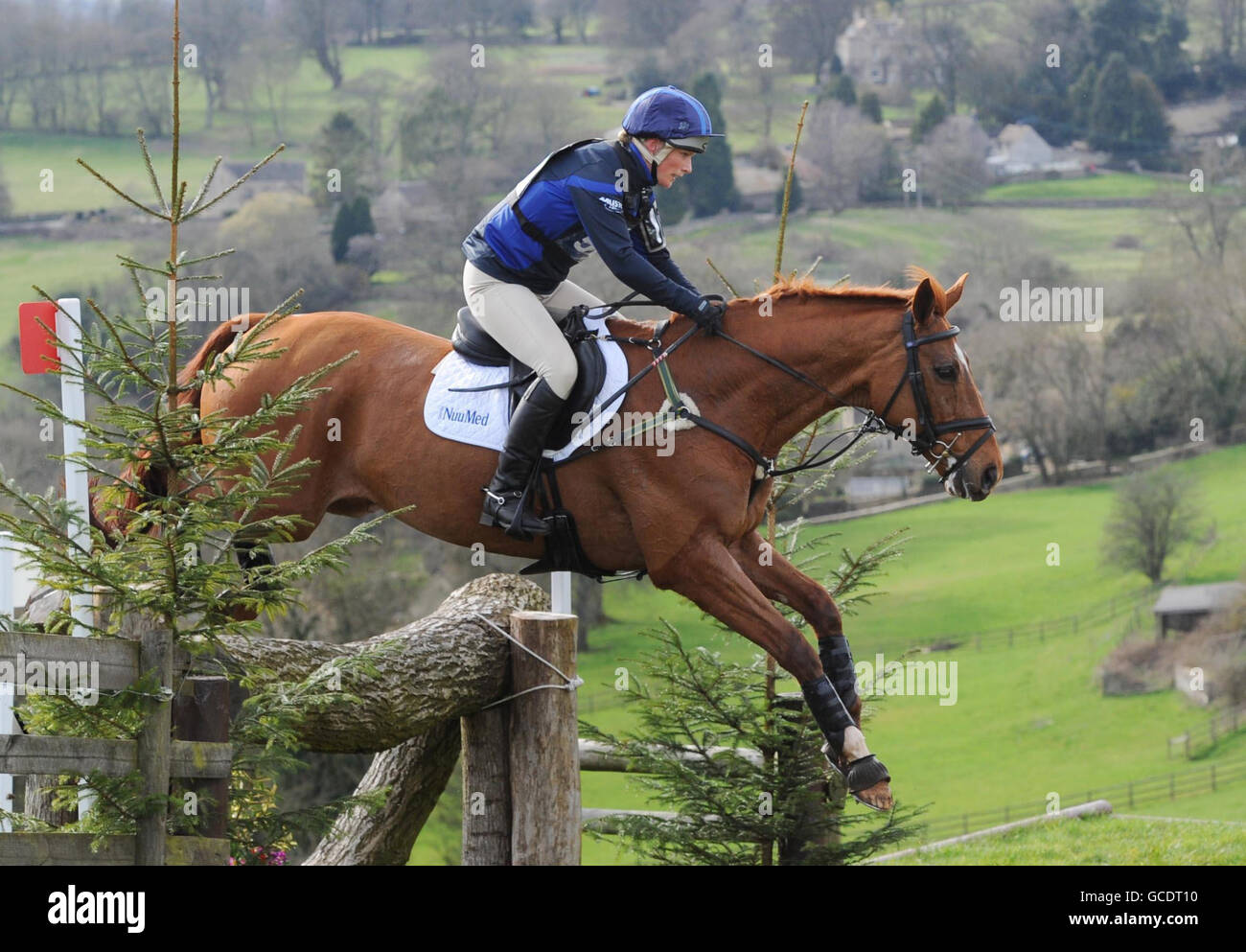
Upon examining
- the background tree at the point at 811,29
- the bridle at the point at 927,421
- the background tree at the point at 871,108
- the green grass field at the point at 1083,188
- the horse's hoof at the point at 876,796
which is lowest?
the horse's hoof at the point at 876,796

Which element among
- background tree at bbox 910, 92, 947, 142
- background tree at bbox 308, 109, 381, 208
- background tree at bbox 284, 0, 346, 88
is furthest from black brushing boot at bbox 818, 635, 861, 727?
background tree at bbox 284, 0, 346, 88

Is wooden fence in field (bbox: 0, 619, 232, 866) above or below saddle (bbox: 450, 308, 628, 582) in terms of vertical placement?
below

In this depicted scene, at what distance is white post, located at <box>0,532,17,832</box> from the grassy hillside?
95.4ft

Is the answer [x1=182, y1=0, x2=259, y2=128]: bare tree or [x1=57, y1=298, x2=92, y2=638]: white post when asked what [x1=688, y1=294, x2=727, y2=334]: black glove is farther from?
[x1=182, y1=0, x2=259, y2=128]: bare tree

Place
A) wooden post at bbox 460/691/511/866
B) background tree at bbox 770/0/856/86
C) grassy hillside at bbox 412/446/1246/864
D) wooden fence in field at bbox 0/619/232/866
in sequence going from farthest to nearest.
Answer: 1. background tree at bbox 770/0/856/86
2. grassy hillside at bbox 412/446/1246/864
3. wooden post at bbox 460/691/511/866
4. wooden fence in field at bbox 0/619/232/866

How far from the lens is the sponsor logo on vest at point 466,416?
→ 24.8 feet

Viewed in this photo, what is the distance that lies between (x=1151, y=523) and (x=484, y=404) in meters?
60.3

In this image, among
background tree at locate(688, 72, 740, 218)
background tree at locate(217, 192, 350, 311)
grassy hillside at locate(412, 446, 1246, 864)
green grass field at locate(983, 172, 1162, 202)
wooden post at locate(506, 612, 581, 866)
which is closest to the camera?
wooden post at locate(506, 612, 581, 866)

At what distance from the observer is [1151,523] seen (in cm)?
6362

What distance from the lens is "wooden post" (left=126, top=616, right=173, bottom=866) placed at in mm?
5418

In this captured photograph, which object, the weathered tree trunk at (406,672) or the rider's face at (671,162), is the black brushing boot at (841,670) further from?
the rider's face at (671,162)

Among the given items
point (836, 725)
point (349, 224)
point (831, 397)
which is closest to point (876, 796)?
point (836, 725)

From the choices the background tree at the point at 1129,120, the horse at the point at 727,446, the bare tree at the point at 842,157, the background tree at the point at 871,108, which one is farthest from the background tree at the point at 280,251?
the background tree at the point at 1129,120

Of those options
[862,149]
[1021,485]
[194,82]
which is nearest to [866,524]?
[1021,485]
